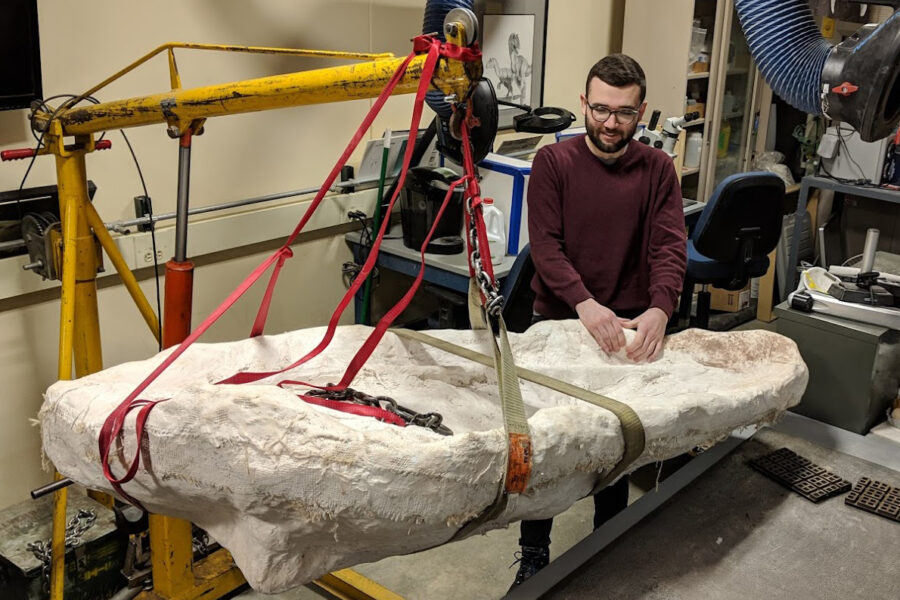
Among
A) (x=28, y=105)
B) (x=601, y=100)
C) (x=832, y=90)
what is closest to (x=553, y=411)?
(x=832, y=90)

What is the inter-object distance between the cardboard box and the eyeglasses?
2947 mm

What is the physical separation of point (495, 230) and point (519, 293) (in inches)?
14.0

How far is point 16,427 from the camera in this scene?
2.57 meters

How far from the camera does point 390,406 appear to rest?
1711mm

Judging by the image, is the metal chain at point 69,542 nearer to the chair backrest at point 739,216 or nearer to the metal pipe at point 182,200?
the metal pipe at point 182,200

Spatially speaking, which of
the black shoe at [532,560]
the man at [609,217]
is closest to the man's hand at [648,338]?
the man at [609,217]

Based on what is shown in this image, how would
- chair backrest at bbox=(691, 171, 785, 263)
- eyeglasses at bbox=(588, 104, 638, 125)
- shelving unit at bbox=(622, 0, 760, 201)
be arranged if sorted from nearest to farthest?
eyeglasses at bbox=(588, 104, 638, 125) < chair backrest at bbox=(691, 171, 785, 263) < shelving unit at bbox=(622, 0, 760, 201)

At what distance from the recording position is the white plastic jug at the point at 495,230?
329 cm

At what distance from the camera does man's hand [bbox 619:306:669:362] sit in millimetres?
2098

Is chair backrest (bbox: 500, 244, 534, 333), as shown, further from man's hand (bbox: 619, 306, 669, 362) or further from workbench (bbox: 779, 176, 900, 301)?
workbench (bbox: 779, 176, 900, 301)

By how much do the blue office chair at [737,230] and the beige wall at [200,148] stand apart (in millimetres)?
1422

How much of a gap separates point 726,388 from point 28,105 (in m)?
1.98

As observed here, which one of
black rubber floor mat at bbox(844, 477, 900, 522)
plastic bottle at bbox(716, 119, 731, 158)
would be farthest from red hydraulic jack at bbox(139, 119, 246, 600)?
plastic bottle at bbox(716, 119, 731, 158)

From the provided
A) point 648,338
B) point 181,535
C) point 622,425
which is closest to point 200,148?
point 181,535
